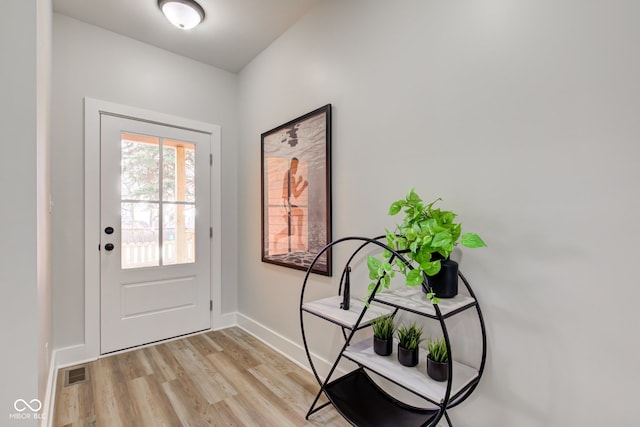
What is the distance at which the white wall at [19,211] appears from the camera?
1020 millimetres

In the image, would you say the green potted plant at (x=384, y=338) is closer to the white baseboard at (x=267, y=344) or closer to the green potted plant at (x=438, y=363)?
the green potted plant at (x=438, y=363)

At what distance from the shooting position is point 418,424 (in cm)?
134

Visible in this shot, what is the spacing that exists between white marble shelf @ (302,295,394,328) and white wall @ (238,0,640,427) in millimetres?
151

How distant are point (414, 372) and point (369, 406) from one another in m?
0.37

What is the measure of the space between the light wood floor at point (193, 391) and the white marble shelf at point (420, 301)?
0.84 m

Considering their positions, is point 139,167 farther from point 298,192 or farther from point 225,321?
point 225,321

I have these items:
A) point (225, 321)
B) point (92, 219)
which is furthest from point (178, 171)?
point (225, 321)

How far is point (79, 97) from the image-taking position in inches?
91.3

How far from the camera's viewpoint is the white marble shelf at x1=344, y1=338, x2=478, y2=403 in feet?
3.79

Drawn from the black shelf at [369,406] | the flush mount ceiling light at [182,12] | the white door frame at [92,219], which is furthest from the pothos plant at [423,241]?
the white door frame at [92,219]

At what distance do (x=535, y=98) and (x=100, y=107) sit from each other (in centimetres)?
287

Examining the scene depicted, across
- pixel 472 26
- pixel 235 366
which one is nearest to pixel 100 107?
pixel 235 366

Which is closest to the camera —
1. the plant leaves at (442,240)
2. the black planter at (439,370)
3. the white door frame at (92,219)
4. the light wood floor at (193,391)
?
the plant leaves at (442,240)

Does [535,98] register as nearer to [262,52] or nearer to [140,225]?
[262,52]
